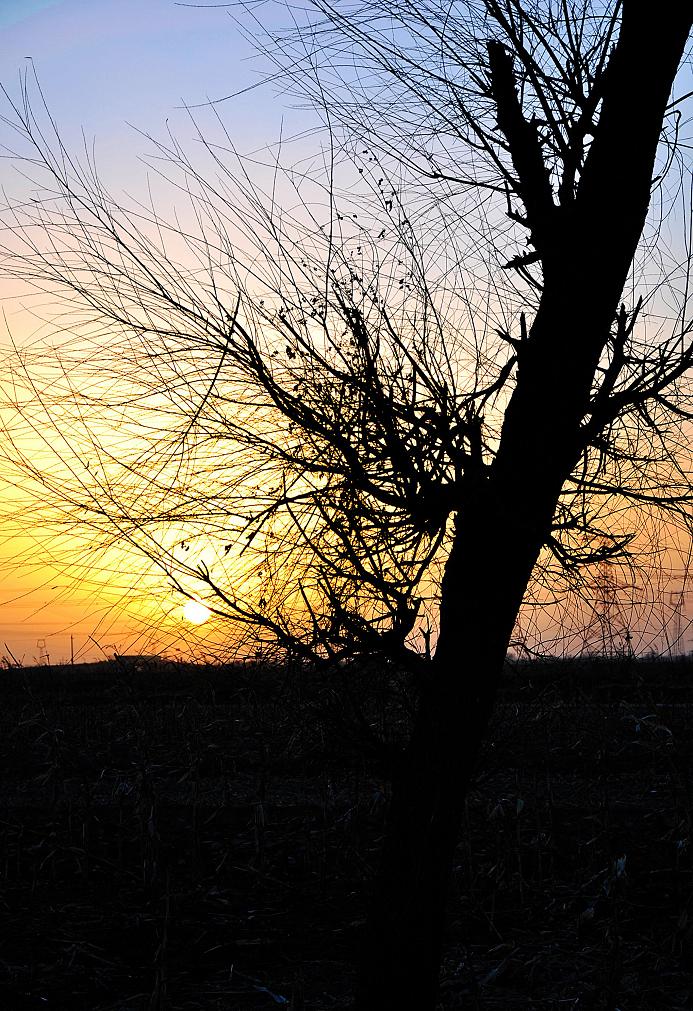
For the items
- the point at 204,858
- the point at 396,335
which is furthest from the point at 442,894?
the point at 204,858

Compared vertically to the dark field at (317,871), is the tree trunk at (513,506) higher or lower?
higher

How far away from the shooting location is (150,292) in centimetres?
318

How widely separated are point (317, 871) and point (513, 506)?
4.25 meters

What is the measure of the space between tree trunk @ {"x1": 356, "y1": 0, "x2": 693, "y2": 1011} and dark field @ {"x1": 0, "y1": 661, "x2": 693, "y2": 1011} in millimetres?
319

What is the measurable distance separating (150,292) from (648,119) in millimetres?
1825

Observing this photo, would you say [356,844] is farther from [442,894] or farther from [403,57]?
[403,57]

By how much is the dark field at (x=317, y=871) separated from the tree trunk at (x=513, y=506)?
0.32 metres

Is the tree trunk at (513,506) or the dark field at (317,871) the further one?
the dark field at (317,871)

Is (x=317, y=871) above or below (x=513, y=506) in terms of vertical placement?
below

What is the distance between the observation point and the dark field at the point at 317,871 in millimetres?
4410

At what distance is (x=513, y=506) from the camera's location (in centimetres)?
309

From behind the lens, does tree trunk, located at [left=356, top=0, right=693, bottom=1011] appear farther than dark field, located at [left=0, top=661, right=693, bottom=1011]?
No

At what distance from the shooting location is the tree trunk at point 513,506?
3107mm

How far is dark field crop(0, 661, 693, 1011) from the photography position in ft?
14.5
